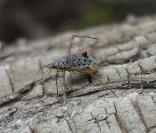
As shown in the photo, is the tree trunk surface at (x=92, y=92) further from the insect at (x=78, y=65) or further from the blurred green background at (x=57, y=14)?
the blurred green background at (x=57, y=14)

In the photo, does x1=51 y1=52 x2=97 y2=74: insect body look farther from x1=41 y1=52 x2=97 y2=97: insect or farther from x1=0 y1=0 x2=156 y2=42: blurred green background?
x1=0 y1=0 x2=156 y2=42: blurred green background

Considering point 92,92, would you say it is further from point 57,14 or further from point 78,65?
point 57,14

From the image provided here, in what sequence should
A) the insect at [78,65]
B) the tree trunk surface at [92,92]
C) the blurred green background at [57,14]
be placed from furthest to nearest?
the blurred green background at [57,14] < the insect at [78,65] < the tree trunk surface at [92,92]

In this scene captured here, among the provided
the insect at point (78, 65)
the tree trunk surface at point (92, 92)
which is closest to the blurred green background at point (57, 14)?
the tree trunk surface at point (92, 92)

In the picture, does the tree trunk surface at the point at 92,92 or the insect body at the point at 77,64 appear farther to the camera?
the insect body at the point at 77,64

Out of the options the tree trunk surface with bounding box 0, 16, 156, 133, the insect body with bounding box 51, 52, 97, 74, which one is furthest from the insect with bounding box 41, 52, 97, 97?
the tree trunk surface with bounding box 0, 16, 156, 133

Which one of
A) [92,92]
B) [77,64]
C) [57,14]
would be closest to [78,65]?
[77,64]
